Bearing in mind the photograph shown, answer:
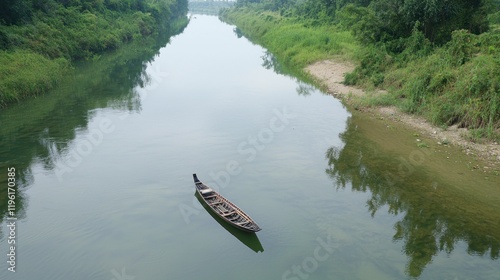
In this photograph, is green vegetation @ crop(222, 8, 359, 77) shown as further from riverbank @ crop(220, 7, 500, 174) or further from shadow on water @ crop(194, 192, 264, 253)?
shadow on water @ crop(194, 192, 264, 253)

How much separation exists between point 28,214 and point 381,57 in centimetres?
2188

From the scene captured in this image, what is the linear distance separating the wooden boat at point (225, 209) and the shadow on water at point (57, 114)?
5614 mm

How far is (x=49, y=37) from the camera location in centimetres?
3244

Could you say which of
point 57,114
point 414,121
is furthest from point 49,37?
point 414,121

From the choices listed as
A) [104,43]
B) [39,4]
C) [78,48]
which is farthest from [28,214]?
[104,43]

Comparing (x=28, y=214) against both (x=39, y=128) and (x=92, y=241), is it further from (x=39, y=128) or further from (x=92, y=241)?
(x=39, y=128)

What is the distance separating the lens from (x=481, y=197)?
43.7 feet

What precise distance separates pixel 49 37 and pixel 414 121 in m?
28.3

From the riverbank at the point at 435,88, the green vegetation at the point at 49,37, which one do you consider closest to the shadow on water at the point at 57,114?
the green vegetation at the point at 49,37

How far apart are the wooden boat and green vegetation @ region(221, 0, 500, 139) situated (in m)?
11.4

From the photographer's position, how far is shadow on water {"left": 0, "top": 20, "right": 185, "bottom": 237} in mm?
15780

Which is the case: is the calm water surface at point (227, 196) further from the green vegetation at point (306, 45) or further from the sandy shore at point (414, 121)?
the green vegetation at point (306, 45)

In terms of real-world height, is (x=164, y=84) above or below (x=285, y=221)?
below

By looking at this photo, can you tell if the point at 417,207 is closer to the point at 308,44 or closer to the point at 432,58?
the point at 432,58
